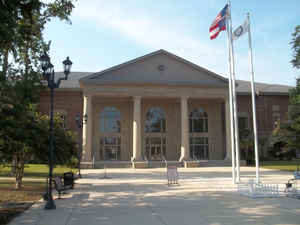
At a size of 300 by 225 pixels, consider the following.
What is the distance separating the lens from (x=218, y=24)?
1675 cm

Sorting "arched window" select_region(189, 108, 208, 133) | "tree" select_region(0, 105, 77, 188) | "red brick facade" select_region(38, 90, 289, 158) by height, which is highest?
"red brick facade" select_region(38, 90, 289, 158)

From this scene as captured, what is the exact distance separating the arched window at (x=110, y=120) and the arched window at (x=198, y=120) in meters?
10.2

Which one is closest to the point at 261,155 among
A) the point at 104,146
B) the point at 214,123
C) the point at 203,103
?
the point at 214,123

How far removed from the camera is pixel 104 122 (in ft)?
128

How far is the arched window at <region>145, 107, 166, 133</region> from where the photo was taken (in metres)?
39.9

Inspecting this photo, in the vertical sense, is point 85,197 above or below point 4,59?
below

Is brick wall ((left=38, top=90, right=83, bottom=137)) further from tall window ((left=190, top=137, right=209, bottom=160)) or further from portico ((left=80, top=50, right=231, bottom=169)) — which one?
tall window ((left=190, top=137, right=209, bottom=160))

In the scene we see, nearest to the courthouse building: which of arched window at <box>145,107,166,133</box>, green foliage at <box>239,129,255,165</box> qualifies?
arched window at <box>145,107,166,133</box>

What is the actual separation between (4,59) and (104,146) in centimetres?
2726

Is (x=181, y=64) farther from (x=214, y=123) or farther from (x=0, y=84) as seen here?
(x=0, y=84)

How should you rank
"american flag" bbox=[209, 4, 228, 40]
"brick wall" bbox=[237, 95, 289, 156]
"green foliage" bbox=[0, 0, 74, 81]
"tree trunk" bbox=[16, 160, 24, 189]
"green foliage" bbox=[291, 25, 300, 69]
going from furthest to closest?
"brick wall" bbox=[237, 95, 289, 156], "green foliage" bbox=[291, 25, 300, 69], "american flag" bbox=[209, 4, 228, 40], "tree trunk" bbox=[16, 160, 24, 189], "green foliage" bbox=[0, 0, 74, 81]

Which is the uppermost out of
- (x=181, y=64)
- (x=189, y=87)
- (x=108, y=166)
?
(x=181, y=64)

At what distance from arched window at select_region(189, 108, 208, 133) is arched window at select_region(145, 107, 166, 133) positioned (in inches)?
158

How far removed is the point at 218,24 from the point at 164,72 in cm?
2027
